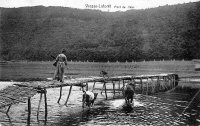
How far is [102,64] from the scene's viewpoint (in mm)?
68188

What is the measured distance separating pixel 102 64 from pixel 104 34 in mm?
31585

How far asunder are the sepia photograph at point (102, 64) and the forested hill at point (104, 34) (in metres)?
0.29

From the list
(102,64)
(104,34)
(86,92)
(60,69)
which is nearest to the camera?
(86,92)

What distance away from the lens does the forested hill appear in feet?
267

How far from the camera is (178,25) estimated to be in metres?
90.1

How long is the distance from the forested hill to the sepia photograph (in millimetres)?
290

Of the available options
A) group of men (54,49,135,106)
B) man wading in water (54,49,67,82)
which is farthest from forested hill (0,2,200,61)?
man wading in water (54,49,67,82)

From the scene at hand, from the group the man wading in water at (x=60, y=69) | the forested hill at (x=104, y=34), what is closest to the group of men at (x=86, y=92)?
the man wading in water at (x=60, y=69)

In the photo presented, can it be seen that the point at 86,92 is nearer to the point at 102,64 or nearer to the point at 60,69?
the point at 60,69

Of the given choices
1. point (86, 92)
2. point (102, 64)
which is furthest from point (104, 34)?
point (86, 92)

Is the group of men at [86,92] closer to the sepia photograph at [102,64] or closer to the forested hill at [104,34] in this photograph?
the sepia photograph at [102,64]

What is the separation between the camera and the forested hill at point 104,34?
81.5 metres

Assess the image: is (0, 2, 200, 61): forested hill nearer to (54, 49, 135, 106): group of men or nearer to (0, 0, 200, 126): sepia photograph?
(0, 0, 200, 126): sepia photograph

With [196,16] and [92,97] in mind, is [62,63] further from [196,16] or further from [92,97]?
[196,16]
